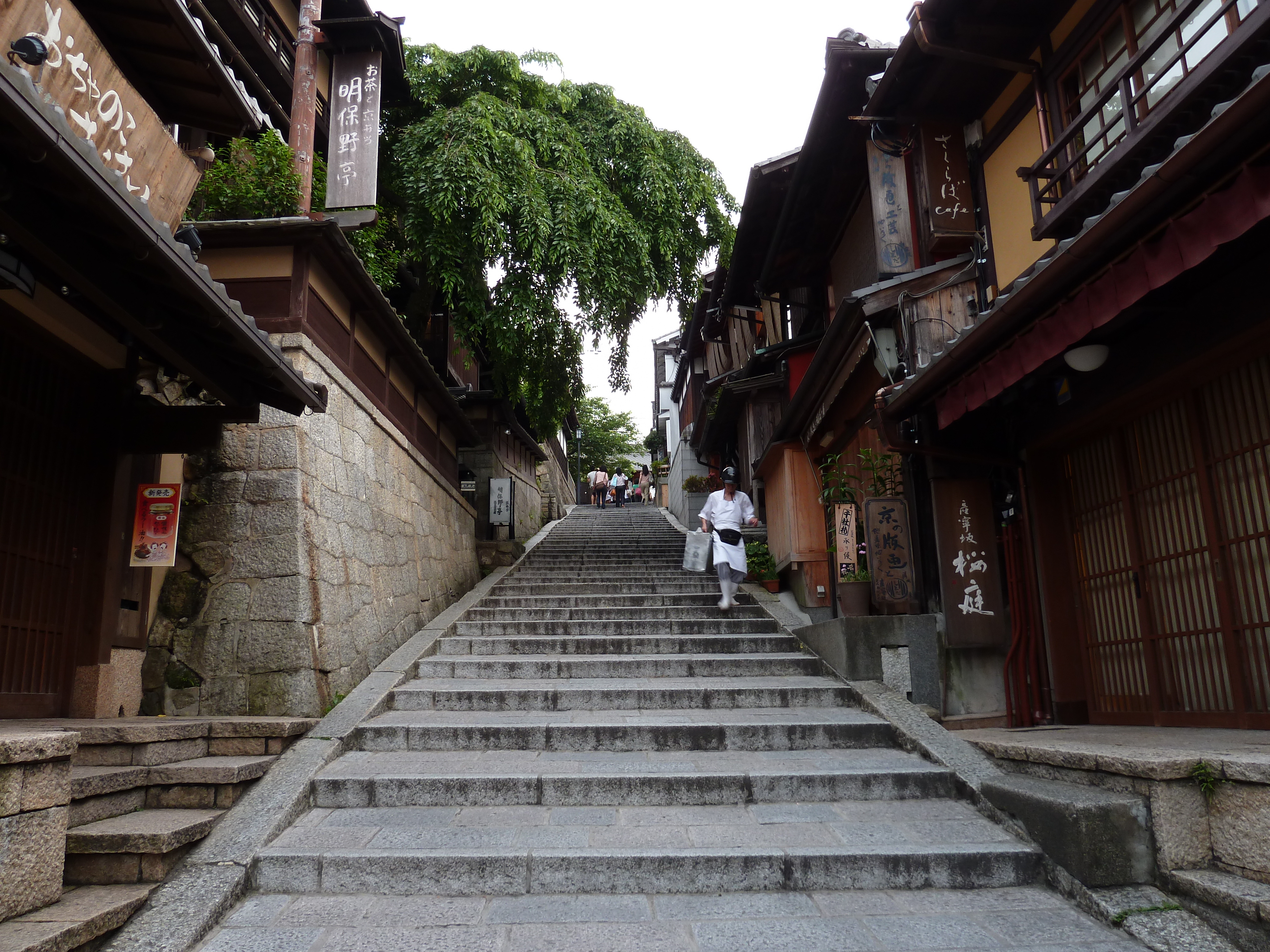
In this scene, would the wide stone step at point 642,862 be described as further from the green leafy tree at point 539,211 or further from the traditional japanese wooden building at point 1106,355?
the green leafy tree at point 539,211

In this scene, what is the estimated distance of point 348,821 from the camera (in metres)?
4.94

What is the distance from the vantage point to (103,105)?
5.00 meters

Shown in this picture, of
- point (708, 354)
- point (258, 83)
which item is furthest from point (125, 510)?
point (708, 354)

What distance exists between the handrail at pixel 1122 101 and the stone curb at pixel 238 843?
693 centimetres

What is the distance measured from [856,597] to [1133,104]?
4.87m

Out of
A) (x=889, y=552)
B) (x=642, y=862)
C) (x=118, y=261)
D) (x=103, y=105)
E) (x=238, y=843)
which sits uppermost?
(x=103, y=105)

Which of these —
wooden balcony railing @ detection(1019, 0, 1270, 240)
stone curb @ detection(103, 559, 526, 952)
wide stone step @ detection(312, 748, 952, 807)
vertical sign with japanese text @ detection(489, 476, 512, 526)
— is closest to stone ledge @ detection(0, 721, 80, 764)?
stone curb @ detection(103, 559, 526, 952)

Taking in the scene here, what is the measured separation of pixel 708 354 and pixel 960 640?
17.4 metres

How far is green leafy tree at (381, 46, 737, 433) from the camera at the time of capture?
1270cm

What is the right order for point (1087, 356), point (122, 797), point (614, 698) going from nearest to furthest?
point (122, 797), point (1087, 356), point (614, 698)

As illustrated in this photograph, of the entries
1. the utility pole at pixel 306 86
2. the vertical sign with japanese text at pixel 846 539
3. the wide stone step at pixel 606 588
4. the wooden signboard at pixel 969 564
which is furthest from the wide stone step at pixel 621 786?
the utility pole at pixel 306 86

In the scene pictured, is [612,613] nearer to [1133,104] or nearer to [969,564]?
[969,564]

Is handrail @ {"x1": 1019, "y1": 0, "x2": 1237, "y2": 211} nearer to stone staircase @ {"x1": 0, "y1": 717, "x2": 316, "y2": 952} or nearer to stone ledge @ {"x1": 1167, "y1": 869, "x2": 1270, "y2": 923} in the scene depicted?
stone ledge @ {"x1": 1167, "y1": 869, "x2": 1270, "y2": 923}

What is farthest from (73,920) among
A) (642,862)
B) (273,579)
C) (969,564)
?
(969,564)
